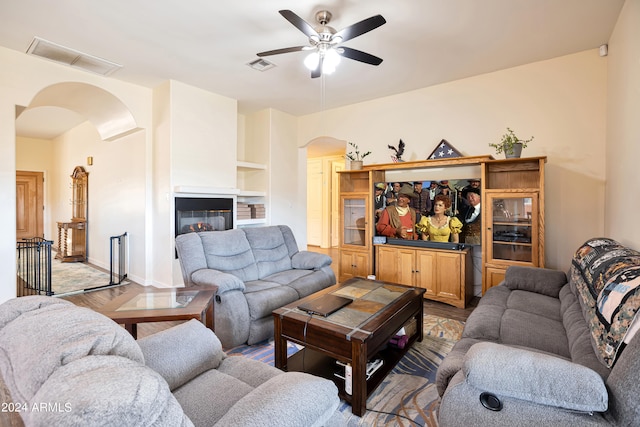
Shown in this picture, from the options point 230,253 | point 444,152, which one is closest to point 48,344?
point 230,253

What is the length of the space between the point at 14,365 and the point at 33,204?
979cm

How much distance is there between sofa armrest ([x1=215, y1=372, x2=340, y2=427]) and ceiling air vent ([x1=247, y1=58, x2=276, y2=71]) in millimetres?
3472

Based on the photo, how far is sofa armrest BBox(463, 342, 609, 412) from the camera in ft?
3.42

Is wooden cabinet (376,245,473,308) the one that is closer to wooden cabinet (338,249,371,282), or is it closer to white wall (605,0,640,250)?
wooden cabinet (338,249,371,282)

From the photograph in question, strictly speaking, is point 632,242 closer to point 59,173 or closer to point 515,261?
point 515,261

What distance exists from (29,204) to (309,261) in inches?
337

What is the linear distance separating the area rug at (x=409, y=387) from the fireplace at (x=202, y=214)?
7.74 feet

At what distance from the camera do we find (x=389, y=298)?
95.3 inches

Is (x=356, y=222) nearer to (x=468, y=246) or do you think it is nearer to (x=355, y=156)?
(x=355, y=156)

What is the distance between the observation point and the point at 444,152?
13.3 feet

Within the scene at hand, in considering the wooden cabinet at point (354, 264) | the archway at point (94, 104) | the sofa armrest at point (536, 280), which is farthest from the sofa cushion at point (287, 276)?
the archway at point (94, 104)

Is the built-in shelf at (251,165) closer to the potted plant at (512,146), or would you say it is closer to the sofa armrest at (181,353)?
the potted plant at (512,146)

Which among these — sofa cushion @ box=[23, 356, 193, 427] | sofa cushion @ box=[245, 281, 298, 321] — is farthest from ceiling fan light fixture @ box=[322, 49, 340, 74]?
sofa cushion @ box=[23, 356, 193, 427]

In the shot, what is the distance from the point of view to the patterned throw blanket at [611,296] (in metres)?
1.19
